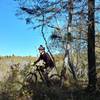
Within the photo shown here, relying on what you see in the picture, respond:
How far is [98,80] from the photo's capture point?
25047 mm

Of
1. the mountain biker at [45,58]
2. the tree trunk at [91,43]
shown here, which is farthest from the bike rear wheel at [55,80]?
the tree trunk at [91,43]

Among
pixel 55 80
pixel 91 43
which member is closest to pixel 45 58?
pixel 91 43

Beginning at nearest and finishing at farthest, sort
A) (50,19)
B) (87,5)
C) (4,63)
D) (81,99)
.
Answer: (81,99) < (87,5) < (50,19) < (4,63)

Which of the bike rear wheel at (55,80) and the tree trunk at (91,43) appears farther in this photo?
the bike rear wheel at (55,80)

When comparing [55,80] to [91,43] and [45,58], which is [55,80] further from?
[91,43]

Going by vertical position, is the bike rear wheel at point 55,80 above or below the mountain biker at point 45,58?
below

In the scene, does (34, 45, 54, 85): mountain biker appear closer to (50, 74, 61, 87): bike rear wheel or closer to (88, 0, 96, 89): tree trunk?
(50, 74, 61, 87): bike rear wheel

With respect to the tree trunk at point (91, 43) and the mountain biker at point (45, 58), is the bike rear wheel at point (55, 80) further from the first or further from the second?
the tree trunk at point (91, 43)

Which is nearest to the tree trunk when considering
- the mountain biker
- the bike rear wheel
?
the mountain biker

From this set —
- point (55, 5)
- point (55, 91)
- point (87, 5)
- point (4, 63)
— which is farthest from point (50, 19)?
point (4, 63)

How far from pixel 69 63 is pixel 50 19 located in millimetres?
3817

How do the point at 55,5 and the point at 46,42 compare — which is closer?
the point at 55,5

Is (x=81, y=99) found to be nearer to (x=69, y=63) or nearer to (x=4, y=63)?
(x=69, y=63)

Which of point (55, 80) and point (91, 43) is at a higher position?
point (91, 43)
